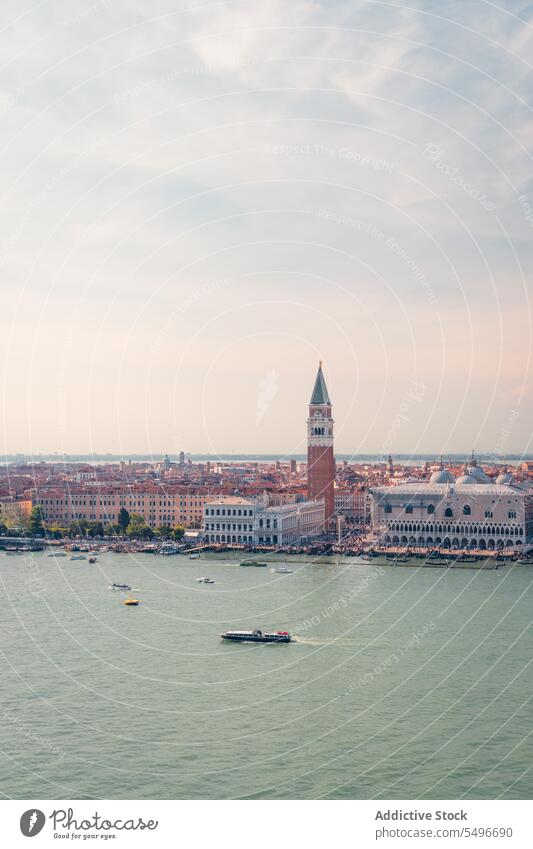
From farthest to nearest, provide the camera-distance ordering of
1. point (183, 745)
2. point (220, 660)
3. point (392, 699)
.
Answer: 1. point (220, 660)
2. point (392, 699)
3. point (183, 745)

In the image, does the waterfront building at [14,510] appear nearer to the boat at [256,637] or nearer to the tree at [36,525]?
the tree at [36,525]

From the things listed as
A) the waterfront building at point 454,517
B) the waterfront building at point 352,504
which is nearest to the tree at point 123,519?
the waterfront building at point 454,517

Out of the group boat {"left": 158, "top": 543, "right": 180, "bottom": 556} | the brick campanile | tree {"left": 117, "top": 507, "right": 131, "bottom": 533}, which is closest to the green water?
boat {"left": 158, "top": 543, "right": 180, "bottom": 556}

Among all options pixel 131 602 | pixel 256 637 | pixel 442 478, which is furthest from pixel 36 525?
pixel 256 637

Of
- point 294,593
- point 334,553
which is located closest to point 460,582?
point 294,593

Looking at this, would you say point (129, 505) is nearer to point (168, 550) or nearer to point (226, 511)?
point (226, 511)

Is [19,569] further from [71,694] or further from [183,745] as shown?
[183,745]

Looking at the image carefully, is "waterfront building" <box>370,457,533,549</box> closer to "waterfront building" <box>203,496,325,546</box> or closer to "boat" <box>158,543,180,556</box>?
"waterfront building" <box>203,496,325,546</box>
